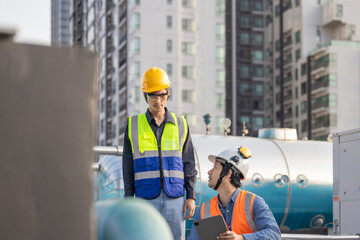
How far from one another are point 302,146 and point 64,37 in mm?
179332

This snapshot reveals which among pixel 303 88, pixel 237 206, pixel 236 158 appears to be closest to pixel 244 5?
pixel 303 88

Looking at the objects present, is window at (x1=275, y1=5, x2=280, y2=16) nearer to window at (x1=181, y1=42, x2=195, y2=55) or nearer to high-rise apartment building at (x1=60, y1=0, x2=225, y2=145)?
high-rise apartment building at (x1=60, y1=0, x2=225, y2=145)

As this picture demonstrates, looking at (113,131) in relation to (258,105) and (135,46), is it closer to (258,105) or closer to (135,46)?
(135,46)

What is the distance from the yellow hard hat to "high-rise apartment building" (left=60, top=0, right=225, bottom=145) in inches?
2597

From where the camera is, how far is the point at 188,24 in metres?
75.6

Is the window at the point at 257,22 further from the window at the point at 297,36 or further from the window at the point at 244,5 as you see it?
the window at the point at 297,36

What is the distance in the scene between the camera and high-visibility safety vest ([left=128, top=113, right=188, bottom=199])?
6.25 meters

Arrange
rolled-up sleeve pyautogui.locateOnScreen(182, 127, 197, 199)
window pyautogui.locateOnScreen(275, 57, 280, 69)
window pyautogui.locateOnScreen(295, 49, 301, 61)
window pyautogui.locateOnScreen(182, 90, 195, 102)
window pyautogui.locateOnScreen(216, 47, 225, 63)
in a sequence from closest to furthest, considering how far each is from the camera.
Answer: rolled-up sleeve pyautogui.locateOnScreen(182, 127, 197, 199) → window pyautogui.locateOnScreen(182, 90, 195, 102) → window pyautogui.locateOnScreen(216, 47, 225, 63) → window pyautogui.locateOnScreen(295, 49, 301, 61) → window pyautogui.locateOnScreen(275, 57, 280, 69)

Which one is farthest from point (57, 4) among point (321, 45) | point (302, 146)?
point (302, 146)

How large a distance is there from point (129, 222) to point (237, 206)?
3.99 m

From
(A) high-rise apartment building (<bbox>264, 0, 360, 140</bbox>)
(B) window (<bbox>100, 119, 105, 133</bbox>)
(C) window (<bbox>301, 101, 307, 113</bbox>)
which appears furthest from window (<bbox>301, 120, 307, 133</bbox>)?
(B) window (<bbox>100, 119, 105, 133</bbox>)

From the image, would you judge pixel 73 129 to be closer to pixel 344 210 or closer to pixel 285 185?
pixel 344 210

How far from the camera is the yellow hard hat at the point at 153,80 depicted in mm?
6055

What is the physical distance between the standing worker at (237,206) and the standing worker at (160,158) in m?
0.23
